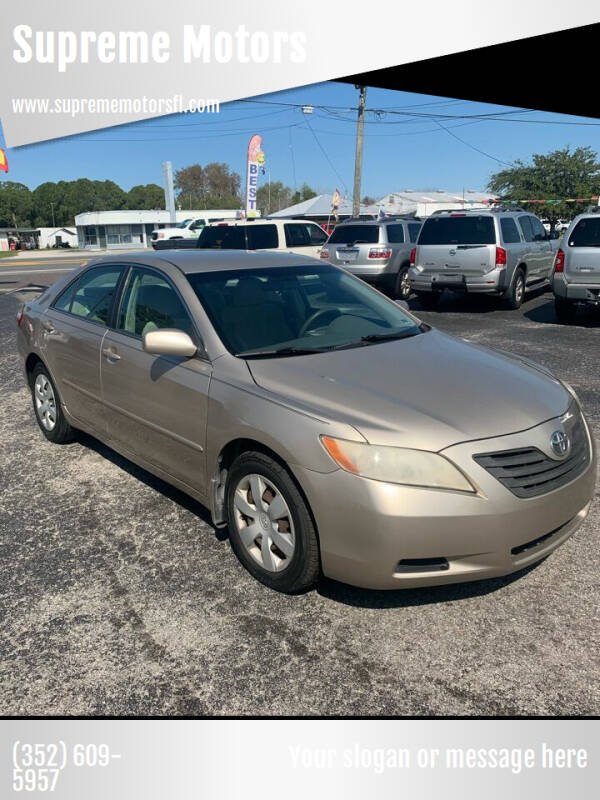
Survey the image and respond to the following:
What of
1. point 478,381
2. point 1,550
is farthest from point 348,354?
point 1,550

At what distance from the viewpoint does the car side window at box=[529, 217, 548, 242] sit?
1316cm

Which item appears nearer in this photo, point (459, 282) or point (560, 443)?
point (560, 443)

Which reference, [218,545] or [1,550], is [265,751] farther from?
[1,550]

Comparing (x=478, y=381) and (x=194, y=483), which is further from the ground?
(x=478, y=381)

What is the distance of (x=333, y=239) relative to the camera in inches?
555

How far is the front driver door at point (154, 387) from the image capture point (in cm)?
328

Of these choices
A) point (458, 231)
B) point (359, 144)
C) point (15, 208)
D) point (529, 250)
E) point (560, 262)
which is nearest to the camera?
point (560, 262)

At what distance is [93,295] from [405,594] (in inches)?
117

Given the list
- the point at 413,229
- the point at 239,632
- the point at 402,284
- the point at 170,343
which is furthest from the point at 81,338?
the point at 413,229

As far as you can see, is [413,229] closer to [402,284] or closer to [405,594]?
[402,284]

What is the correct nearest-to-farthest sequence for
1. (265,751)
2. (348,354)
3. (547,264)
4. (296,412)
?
(265,751), (296,412), (348,354), (547,264)

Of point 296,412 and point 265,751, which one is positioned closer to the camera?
point 265,751

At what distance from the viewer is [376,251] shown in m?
13.4

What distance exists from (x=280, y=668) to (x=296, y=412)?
105 centimetres
